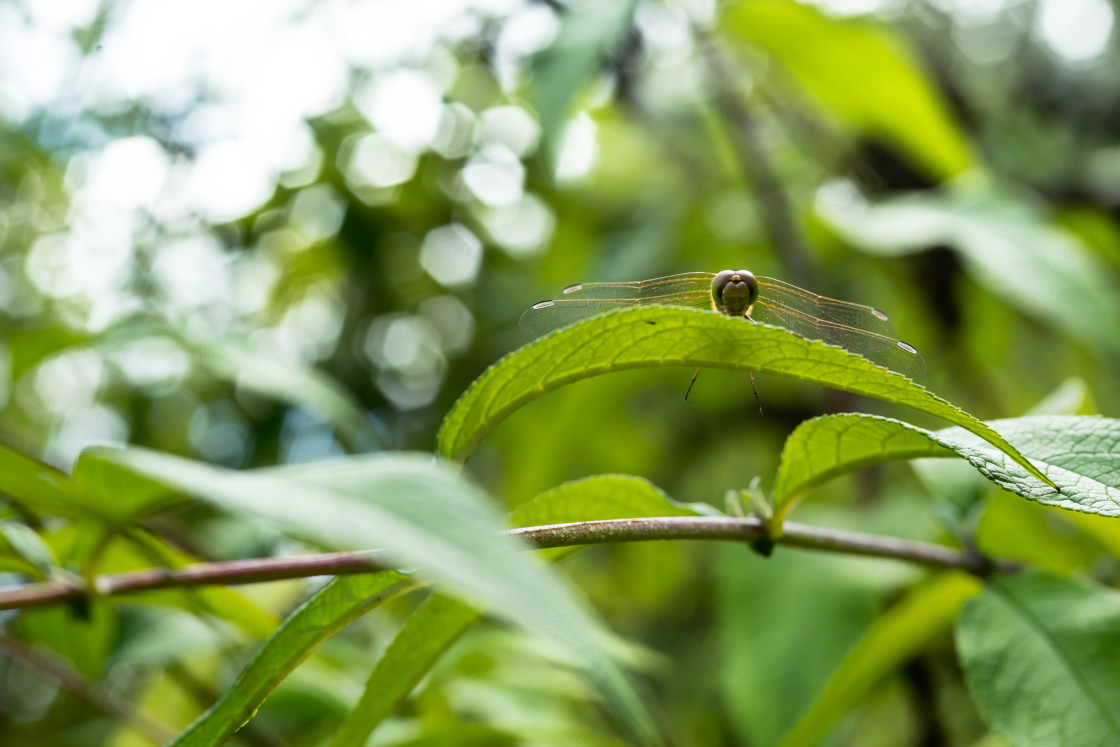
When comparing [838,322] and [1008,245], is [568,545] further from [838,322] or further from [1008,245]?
[1008,245]

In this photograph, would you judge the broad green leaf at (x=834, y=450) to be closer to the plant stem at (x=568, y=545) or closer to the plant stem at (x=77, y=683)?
the plant stem at (x=568, y=545)

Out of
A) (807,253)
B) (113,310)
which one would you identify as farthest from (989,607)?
(113,310)

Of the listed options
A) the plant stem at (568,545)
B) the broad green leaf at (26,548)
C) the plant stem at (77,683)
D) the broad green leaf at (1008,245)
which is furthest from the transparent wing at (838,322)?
the plant stem at (77,683)

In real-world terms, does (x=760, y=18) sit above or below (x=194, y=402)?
above

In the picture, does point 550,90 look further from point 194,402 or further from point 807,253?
point 194,402

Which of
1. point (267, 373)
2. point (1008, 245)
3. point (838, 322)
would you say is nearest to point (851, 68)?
point (1008, 245)

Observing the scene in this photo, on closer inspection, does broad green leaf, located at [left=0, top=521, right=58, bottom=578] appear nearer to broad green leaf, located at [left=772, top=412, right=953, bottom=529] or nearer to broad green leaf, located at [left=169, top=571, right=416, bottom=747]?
broad green leaf, located at [left=169, top=571, right=416, bottom=747]

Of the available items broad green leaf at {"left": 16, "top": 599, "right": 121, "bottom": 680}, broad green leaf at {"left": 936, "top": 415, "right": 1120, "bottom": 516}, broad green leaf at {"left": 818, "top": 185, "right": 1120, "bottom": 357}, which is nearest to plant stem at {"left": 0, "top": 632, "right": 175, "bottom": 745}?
broad green leaf at {"left": 16, "top": 599, "right": 121, "bottom": 680}
